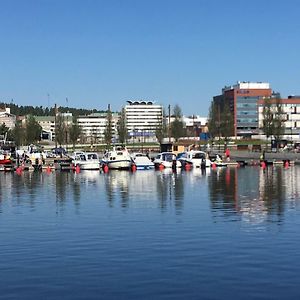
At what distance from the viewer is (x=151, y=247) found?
76.7 feet

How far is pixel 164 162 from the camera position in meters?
87.6

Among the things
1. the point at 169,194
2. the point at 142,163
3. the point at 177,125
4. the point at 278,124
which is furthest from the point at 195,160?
the point at 177,125

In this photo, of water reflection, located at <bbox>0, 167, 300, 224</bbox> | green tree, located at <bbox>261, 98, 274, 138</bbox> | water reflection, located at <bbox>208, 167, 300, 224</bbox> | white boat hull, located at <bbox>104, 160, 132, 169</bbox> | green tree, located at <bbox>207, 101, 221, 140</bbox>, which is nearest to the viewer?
water reflection, located at <bbox>208, 167, 300, 224</bbox>

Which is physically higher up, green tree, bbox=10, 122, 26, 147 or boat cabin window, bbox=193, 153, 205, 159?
green tree, bbox=10, 122, 26, 147

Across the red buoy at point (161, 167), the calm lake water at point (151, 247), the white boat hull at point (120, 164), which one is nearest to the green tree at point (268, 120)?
the red buoy at point (161, 167)

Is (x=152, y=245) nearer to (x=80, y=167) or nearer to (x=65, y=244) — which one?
(x=65, y=244)

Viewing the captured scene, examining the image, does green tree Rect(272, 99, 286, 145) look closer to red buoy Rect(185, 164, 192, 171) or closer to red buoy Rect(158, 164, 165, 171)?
red buoy Rect(185, 164, 192, 171)

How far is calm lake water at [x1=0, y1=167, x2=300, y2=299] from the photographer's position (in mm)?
17641

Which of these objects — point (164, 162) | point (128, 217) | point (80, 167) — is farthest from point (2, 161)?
point (128, 217)

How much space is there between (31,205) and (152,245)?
53.2ft

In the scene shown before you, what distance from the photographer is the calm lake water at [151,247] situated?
17.6m

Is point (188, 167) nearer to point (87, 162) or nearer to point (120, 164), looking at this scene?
point (120, 164)

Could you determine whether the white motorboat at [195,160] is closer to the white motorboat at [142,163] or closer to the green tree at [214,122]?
the white motorboat at [142,163]

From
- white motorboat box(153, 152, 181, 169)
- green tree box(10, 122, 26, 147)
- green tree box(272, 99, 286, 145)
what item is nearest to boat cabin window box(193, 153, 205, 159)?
white motorboat box(153, 152, 181, 169)
